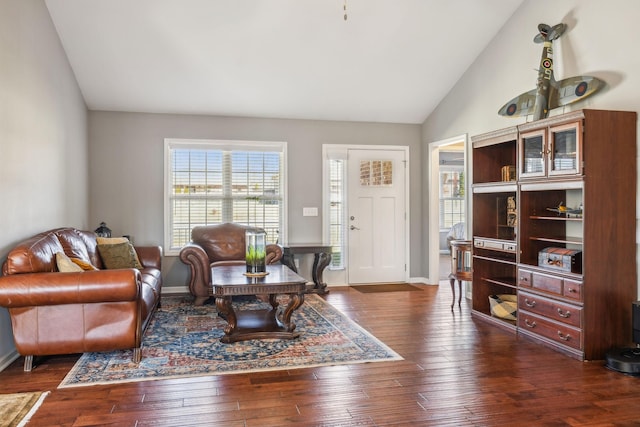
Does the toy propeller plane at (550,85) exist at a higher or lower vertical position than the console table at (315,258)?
higher

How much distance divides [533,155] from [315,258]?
11.0 feet

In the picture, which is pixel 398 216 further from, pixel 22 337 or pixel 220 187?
pixel 22 337

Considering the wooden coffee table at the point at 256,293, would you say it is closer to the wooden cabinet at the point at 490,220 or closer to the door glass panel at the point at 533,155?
the wooden cabinet at the point at 490,220

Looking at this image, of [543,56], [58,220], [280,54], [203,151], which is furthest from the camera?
[203,151]

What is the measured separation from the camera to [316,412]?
273 cm

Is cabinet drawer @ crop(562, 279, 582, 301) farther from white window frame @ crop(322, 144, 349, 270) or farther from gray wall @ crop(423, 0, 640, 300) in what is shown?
white window frame @ crop(322, 144, 349, 270)

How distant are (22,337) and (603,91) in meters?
4.78

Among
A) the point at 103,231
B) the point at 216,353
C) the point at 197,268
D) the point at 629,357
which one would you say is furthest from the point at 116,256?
the point at 629,357

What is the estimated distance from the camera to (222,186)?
22.3 ft

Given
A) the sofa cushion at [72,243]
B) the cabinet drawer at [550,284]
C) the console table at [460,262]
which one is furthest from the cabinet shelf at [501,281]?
the sofa cushion at [72,243]

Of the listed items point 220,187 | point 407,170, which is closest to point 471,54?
point 407,170

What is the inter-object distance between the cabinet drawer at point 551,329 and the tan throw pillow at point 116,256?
3.87 m

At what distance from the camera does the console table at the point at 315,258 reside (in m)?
6.46

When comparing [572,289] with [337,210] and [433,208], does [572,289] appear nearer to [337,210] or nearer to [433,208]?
[433,208]
